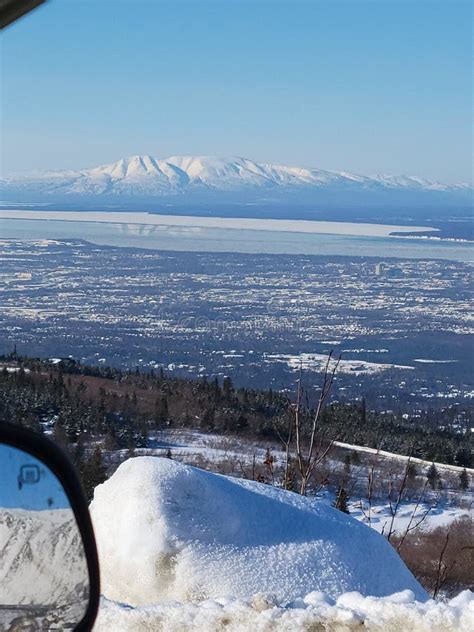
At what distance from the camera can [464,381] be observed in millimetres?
40969

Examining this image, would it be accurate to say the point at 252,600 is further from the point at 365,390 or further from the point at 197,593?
the point at 365,390

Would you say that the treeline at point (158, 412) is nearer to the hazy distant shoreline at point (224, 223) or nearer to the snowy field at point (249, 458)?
the snowy field at point (249, 458)

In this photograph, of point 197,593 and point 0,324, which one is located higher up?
point 197,593

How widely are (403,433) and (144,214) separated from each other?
163 m

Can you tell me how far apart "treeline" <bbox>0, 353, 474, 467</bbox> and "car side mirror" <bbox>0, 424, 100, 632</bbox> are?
32.6 ft

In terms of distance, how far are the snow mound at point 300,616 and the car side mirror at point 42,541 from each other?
1227 mm

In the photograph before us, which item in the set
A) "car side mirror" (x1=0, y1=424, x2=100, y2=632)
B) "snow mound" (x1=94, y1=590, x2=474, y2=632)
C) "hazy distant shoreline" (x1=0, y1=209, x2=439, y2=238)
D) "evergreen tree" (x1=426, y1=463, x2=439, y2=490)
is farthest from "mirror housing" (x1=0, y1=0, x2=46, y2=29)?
"hazy distant shoreline" (x1=0, y1=209, x2=439, y2=238)

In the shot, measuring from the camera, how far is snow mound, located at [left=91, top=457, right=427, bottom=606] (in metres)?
3.13

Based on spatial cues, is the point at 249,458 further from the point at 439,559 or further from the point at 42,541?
the point at 42,541

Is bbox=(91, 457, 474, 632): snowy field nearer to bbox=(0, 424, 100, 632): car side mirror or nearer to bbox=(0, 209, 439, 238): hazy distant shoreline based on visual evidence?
bbox=(0, 424, 100, 632): car side mirror

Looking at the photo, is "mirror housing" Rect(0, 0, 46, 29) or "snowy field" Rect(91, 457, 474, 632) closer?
→ "mirror housing" Rect(0, 0, 46, 29)

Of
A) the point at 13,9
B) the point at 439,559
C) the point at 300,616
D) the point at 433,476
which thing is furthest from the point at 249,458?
the point at 13,9

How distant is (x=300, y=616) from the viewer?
108 inches

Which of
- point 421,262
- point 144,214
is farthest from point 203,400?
point 144,214
